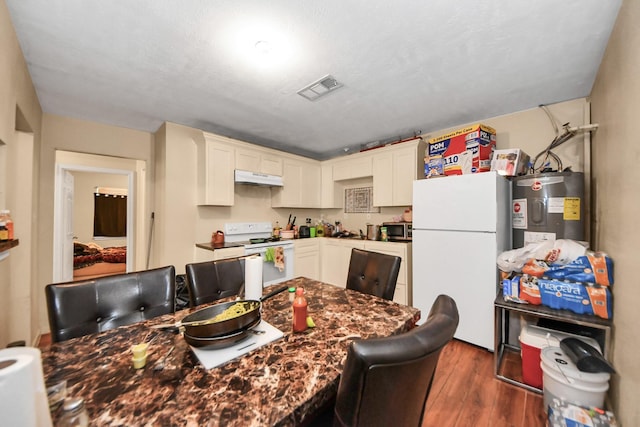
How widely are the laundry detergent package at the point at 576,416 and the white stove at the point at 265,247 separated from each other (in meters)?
2.69

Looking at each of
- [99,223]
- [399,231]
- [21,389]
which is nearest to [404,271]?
[399,231]

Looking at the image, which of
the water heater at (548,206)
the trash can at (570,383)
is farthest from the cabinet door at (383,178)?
the trash can at (570,383)

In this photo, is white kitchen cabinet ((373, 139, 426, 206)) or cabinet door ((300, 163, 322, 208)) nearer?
white kitchen cabinet ((373, 139, 426, 206))

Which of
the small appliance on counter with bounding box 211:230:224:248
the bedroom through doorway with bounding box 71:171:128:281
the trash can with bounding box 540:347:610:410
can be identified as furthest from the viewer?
the bedroom through doorway with bounding box 71:171:128:281

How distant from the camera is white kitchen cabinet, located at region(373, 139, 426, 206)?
3246mm

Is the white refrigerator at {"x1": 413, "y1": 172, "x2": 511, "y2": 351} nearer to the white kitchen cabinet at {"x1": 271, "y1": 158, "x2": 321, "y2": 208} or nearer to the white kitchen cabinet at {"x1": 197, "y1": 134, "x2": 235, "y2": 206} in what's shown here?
the white kitchen cabinet at {"x1": 271, "y1": 158, "x2": 321, "y2": 208}

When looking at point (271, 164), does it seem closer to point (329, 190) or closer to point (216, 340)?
point (329, 190)

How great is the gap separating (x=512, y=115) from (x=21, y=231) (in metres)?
4.87

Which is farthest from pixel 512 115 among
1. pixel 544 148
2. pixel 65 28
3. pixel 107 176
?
pixel 107 176

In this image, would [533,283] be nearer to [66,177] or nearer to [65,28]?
[65,28]

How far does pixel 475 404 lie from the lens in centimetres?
165

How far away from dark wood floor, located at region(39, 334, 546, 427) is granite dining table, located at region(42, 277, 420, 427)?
908mm

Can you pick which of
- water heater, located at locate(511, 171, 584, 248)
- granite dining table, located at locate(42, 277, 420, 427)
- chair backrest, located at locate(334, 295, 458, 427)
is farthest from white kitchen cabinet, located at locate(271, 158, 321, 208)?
chair backrest, located at locate(334, 295, 458, 427)

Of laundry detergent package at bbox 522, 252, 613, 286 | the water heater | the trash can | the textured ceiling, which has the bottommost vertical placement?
the trash can
